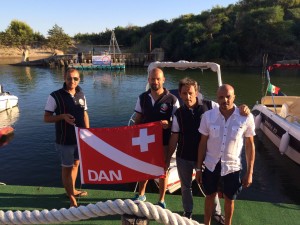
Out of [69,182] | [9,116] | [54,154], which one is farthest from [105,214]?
[9,116]

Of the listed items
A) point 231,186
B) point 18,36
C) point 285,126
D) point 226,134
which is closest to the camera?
point 226,134

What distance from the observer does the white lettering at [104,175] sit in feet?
13.6

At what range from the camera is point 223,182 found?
3.55 metres

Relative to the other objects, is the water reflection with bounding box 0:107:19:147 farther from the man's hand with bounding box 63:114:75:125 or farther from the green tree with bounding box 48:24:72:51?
the green tree with bounding box 48:24:72:51

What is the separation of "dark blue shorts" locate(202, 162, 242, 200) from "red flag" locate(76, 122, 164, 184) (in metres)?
0.79

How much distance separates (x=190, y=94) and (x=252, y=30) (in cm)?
5844

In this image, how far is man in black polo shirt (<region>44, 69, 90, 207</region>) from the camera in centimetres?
420

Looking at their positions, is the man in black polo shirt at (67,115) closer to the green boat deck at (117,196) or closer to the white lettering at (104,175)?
the white lettering at (104,175)

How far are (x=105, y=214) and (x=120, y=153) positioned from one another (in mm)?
1768

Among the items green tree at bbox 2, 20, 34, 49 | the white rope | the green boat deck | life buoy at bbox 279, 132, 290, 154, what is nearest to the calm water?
life buoy at bbox 279, 132, 290, 154

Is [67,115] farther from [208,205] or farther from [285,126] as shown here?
[285,126]

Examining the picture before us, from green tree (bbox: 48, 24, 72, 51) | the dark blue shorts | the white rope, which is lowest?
the dark blue shorts

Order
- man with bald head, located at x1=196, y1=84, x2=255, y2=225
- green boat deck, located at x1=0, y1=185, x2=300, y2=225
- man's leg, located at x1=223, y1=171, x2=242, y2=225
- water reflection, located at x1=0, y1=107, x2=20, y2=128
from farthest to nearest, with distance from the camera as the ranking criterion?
water reflection, located at x1=0, y1=107, x2=20, y2=128, green boat deck, located at x1=0, y1=185, x2=300, y2=225, man's leg, located at x1=223, y1=171, x2=242, y2=225, man with bald head, located at x1=196, y1=84, x2=255, y2=225

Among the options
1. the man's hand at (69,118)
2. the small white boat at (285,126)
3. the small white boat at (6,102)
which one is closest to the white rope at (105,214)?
the man's hand at (69,118)
